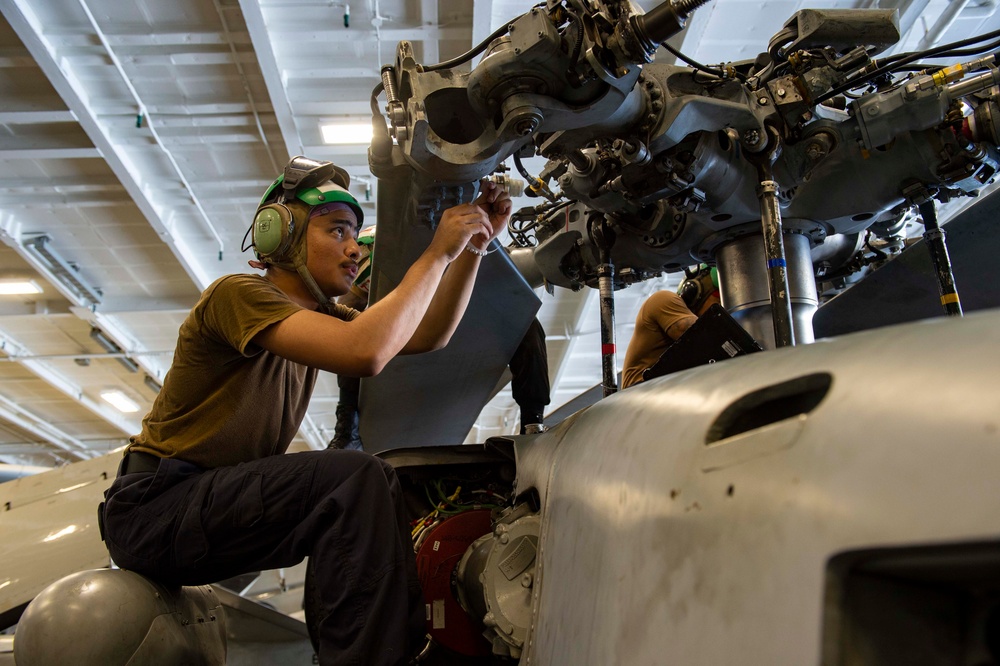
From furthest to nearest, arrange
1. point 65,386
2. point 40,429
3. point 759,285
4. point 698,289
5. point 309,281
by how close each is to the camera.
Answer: point 40,429 < point 65,386 < point 698,289 < point 759,285 < point 309,281

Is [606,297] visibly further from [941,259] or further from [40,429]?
[40,429]

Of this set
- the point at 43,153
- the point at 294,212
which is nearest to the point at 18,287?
the point at 43,153

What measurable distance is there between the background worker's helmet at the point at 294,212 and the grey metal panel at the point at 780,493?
55.7 inches

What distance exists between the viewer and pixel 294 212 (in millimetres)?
2240

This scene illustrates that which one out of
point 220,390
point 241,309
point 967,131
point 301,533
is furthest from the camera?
point 967,131

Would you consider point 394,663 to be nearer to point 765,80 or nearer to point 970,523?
point 970,523

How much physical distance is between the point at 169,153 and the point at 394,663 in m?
6.72

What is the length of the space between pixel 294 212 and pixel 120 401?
13.2 m

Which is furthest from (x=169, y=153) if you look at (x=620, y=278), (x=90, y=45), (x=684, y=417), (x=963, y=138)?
(x=684, y=417)

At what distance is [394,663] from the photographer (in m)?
1.52

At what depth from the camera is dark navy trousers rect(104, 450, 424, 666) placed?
1.56 metres

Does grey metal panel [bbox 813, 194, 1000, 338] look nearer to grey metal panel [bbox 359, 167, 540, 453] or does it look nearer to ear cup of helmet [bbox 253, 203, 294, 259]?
grey metal panel [bbox 359, 167, 540, 453]

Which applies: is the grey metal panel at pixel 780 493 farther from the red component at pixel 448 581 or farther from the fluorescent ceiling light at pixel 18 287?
the fluorescent ceiling light at pixel 18 287

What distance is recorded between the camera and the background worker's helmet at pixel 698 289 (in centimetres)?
357
